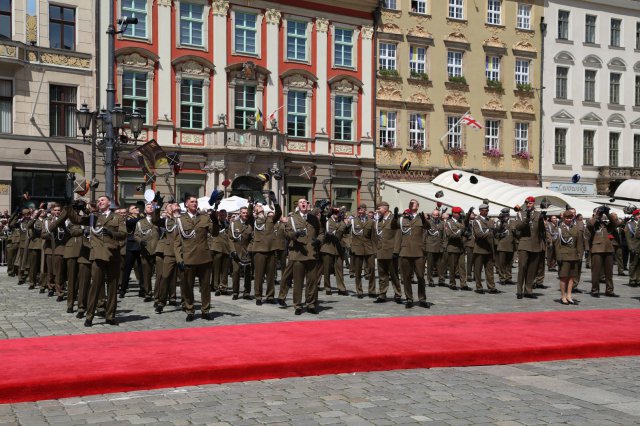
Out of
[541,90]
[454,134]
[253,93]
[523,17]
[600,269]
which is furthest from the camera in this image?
[541,90]

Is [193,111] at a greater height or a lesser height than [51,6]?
lesser

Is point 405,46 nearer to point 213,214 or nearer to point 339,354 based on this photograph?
point 213,214

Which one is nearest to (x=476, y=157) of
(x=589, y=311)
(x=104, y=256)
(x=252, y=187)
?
(x=252, y=187)

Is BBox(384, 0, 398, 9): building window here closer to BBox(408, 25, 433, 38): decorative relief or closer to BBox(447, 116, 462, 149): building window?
BBox(408, 25, 433, 38): decorative relief

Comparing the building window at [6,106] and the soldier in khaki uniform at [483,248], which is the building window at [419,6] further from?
the soldier in khaki uniform at [483,248]

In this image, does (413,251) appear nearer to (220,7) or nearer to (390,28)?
(220,7)

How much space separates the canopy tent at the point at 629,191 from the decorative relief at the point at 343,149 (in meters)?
13.4

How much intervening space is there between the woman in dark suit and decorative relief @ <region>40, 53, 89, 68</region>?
69.1 feet

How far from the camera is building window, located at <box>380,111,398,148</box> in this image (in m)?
38.8

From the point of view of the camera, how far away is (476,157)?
1624 inches

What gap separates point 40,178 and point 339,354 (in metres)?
24.0

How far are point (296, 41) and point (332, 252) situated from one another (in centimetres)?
2040

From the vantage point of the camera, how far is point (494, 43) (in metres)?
41.6

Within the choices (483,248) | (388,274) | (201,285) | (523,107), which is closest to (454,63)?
(523,107)
